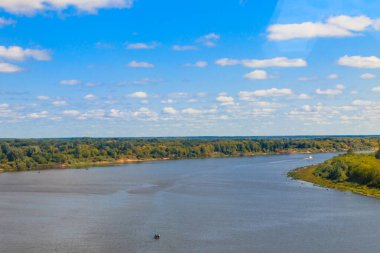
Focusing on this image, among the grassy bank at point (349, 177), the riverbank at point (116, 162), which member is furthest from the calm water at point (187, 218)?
the riverbank at point (116, 162)

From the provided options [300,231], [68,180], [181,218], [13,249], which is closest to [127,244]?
[13,249]

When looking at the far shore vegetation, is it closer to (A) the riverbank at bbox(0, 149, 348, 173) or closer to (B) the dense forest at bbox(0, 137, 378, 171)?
(A) the riverbank at bbox(0, 149, 348, 173)

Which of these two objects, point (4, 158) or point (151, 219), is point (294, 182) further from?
point (4, 158)

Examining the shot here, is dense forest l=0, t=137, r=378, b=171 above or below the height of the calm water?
above

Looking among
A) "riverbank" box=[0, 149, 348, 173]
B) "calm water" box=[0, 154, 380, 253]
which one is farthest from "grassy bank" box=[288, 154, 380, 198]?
"riverbank" box=[0, 149, 348, 173]

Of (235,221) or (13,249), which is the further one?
(235,221)

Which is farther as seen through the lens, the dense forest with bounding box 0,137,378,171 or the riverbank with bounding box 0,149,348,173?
the dense forest with bounding box 0,137,378,171
